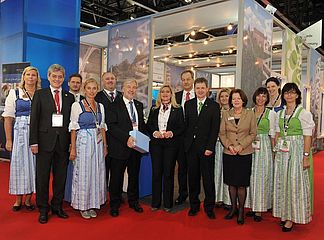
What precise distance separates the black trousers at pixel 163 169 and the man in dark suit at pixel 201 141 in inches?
7.4

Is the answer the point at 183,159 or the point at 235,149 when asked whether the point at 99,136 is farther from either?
the point at 235,149

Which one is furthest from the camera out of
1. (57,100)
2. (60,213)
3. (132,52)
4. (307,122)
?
(132,52)

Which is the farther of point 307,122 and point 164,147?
point 164,147

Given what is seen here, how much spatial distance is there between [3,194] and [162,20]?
3.62 m

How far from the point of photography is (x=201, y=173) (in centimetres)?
336

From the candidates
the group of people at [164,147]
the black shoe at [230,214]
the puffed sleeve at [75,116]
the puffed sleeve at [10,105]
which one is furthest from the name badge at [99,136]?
the black shoe at [230,214]

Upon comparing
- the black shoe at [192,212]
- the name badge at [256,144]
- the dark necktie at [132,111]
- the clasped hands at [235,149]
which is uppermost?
the dark necktie at [132,111]

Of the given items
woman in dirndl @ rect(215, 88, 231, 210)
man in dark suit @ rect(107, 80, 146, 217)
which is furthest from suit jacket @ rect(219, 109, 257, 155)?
man in dark suit @ rect(107, 80, 146, 217)

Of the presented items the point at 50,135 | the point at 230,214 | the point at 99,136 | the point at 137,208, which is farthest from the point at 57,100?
the point at 230,214

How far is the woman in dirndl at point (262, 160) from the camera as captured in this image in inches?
127

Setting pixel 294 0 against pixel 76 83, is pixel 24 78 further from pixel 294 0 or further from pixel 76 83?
pixel 294 0

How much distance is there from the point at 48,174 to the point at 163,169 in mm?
1199

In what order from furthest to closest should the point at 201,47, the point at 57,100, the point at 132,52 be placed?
the point at 201,47 < the point at 132,52 < the point at 57,100

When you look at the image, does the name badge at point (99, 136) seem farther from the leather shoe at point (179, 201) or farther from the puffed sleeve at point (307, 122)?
the puffed sleeve at point (307, 122)
